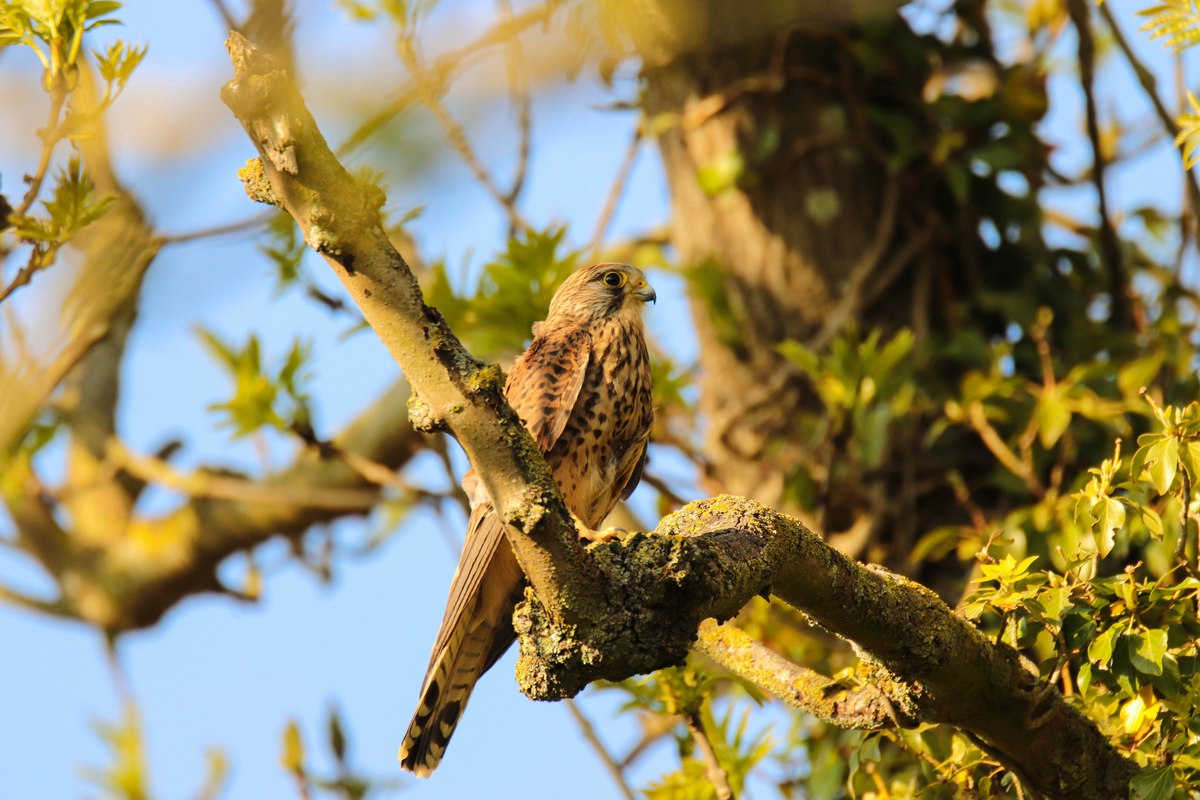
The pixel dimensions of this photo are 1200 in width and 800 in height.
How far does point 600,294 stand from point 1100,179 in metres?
1.60

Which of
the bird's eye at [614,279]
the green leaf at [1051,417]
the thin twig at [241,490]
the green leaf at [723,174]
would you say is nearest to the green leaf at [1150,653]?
the green leaf at [1051,417]

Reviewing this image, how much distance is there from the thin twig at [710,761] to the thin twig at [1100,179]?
2.16 meters

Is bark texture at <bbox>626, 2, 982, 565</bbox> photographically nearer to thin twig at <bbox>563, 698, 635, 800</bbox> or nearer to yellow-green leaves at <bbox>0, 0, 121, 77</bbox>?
thin twig at <bbox>563, 698, 635, 800</bbox>

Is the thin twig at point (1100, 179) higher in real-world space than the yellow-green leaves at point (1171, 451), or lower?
higher

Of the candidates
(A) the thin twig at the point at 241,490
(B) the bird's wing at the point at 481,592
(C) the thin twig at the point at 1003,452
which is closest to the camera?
(B) the bird's wing at the point at 481,592

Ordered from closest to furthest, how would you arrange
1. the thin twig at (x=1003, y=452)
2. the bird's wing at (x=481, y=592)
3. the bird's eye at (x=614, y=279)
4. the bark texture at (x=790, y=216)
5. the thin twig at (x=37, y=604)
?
the bird's wing at (x=481, y=592), the thin twig at (x=1003, y=452), the bird's eye at (x=614, y=279), the bark texture at (x=790, y=216), the thin twig at (x=37, y=604)

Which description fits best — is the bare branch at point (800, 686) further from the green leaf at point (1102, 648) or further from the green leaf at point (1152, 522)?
the green leaf at point (1152, 522)

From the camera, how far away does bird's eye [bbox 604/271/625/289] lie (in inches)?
157

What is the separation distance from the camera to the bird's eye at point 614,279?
3.98 metres

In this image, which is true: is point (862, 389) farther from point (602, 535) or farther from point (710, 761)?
point (602, 535)

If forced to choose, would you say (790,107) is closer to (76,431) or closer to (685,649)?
(685,649)

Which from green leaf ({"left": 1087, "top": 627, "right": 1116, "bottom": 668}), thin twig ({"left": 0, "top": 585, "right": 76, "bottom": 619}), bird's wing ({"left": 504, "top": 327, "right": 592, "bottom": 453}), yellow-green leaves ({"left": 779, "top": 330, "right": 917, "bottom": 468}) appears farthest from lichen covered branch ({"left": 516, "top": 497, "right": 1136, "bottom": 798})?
thin twig ({"left": 0, "top": 585, "right": 76, "bottom": 619})

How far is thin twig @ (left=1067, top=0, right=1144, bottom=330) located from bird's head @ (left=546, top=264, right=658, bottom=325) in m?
1.44

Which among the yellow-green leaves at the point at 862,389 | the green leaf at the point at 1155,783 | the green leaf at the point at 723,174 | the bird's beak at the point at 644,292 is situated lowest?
the green leaf at the point at 1155,783
